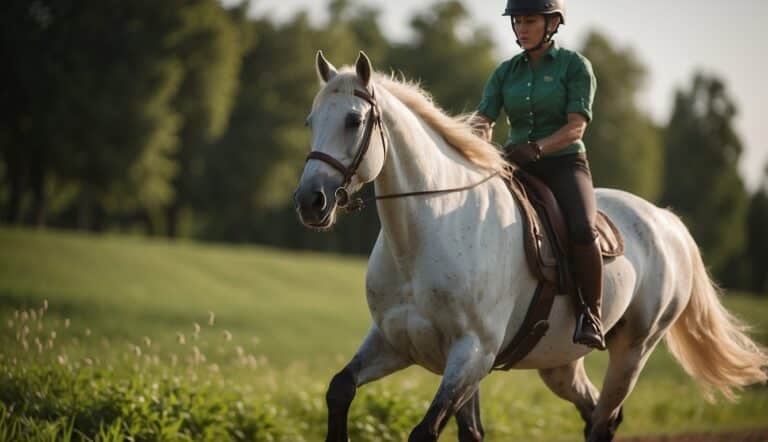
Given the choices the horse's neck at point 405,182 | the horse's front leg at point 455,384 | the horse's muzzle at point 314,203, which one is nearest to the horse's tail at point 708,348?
the horse's front leg at point 455,384

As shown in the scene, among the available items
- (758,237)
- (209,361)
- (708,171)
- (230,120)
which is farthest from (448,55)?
(209,361)

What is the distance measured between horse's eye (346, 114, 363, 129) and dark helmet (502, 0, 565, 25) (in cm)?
181

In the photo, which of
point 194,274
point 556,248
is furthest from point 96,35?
point 556,248

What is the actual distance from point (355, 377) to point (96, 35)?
89.2 feet

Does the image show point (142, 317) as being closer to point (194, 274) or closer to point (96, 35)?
point (194, 274)

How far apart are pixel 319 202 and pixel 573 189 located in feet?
7.36

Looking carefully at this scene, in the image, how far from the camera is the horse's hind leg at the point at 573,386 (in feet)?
23.6

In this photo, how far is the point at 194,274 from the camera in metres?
28.1

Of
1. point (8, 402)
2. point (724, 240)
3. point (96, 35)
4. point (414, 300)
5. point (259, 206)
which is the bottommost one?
point (724, 240)

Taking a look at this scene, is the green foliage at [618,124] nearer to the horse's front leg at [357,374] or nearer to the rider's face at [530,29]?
the rider's face at [530,29]

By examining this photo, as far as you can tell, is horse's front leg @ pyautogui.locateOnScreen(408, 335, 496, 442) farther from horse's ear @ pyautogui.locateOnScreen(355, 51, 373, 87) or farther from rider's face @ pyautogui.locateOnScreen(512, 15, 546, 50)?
rider's face @ pyautogui.locateOnScreen(512, 15, 546, 50)

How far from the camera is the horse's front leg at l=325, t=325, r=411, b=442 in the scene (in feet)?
17.3

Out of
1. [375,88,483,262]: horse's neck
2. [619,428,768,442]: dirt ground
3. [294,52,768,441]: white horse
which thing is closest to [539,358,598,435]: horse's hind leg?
[294,52,768,441]: white horse

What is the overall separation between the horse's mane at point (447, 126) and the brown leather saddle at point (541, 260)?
280 millimetres
